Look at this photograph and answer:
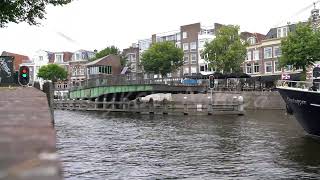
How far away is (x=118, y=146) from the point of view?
23.8 m

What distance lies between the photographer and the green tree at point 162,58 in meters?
83.1

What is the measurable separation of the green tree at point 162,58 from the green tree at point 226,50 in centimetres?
1102

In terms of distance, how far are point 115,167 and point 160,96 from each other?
59034mm

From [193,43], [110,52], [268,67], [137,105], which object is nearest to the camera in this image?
[137,105]

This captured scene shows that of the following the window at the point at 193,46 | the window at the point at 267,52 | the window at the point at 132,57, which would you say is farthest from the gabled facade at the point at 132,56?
the window at the point at 267,52

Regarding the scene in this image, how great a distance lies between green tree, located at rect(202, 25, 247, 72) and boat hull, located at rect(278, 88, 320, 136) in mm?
42972

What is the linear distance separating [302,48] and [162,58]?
96.1 ft

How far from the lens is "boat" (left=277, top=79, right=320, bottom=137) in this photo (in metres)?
25.2

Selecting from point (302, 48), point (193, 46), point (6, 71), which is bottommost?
point (6, 71)

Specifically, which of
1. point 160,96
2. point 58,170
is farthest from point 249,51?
point 58,170

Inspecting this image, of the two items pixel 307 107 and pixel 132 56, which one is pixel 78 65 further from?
pixel 307 107

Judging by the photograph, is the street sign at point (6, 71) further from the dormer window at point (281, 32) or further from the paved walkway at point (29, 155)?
the dormer window at point (281, 32)

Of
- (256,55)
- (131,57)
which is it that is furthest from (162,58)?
(131,57)

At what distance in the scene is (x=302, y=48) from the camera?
5944 centimetres
